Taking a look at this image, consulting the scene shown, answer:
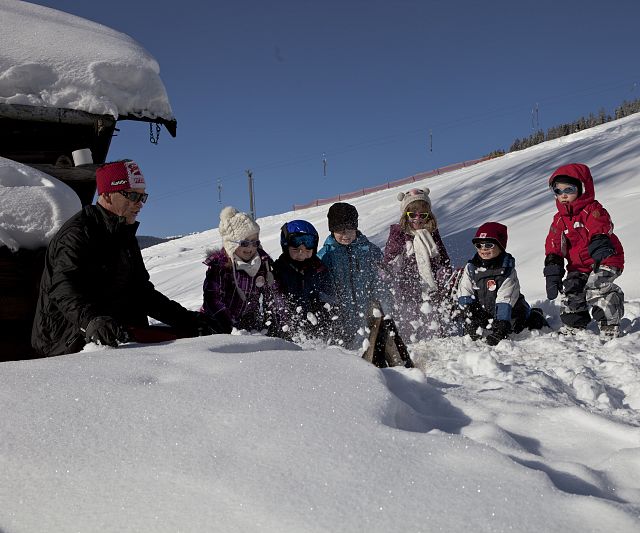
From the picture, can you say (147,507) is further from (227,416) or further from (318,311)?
(318,311)

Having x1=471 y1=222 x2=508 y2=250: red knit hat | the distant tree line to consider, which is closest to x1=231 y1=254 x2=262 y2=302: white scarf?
x1=471 y1=222 x2=508 y2=250: red knit hat

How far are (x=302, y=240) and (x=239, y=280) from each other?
64cm

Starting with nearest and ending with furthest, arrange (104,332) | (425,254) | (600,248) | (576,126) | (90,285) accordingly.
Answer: (104,332), (90,285), (600,248), (425,254), (576,126)

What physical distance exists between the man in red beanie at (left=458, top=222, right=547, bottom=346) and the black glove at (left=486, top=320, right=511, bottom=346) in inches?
1.3

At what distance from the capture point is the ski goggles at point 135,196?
3047 mm

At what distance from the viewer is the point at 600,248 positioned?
400 centimetres

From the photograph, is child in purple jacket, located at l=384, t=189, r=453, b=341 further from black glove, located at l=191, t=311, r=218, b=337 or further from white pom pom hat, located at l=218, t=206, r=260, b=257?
black glove, located at l=191, t=311, r=218, b=337

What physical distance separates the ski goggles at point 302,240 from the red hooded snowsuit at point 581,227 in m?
1.97

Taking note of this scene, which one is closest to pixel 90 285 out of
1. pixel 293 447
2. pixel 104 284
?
pixel 104 284

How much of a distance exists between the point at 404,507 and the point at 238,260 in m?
3.32

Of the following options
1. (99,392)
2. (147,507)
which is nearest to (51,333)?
(99,392)

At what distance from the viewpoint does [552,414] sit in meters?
2.04

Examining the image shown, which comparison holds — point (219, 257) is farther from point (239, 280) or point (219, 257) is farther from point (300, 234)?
point (300, 234)

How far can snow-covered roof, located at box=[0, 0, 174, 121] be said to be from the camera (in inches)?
180
